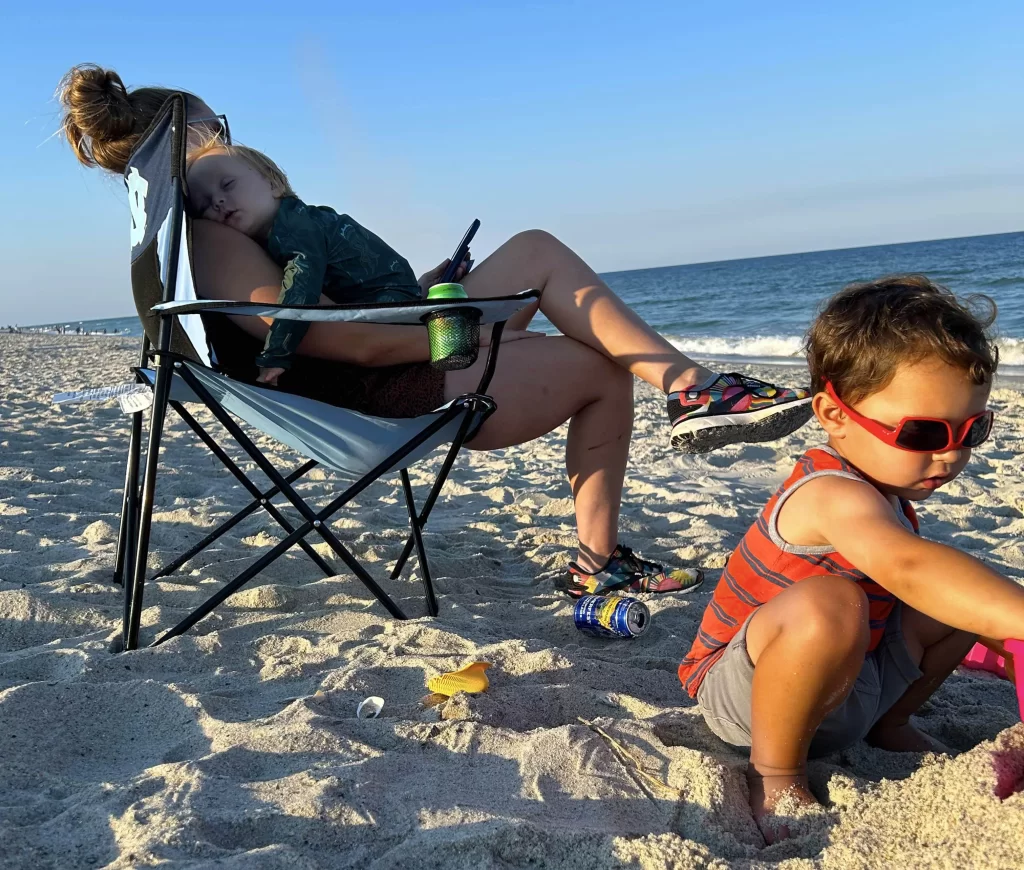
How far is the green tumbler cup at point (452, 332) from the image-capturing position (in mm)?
2174

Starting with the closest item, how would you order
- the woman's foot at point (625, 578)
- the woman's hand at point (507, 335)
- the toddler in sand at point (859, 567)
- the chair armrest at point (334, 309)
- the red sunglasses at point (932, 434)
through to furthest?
the toddler in sand at point (859, 567) → the red sunglasses at point (932, 434) → the chair armrest at point (334, 309) → the woman's hand at point (507, 335) → the woman's foot at point (625, 578)

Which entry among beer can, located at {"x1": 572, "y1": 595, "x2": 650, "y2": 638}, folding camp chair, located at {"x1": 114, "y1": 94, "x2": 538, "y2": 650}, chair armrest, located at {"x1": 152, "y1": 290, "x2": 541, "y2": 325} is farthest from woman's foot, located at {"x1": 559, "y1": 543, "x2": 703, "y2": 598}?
chair armrest, located at {"x1": 152, "y1": 290, "x2": 541, "y2": 325}

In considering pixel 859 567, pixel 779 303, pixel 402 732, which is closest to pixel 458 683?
pixel 402 732

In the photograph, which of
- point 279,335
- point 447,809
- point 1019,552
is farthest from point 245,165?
point 1019,552

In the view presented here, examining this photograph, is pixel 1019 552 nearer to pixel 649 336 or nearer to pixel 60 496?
pixel 649 336

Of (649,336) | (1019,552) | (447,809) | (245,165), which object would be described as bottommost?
(1019,552)

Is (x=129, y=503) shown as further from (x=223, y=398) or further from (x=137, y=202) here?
(x=137, y=202)

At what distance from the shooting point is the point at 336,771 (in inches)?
58.1

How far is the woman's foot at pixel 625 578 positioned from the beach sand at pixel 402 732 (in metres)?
0.08

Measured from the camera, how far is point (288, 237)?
95.3 inches

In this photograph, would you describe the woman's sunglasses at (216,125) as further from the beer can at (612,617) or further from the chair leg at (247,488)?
the beer can at (612,617)

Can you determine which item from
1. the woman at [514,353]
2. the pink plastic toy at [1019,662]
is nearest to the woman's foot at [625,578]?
the woman at [514,353]

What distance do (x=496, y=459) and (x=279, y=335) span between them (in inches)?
115

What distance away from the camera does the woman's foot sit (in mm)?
2719
